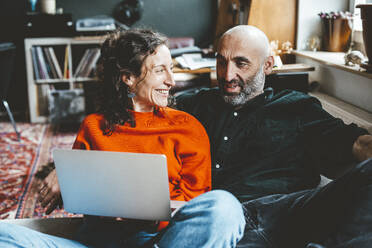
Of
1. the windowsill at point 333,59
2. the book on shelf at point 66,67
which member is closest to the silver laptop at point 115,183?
the windowsill at point 333,59

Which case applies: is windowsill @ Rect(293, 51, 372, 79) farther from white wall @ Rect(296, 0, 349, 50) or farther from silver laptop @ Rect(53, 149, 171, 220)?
silver laptop @ Rect(53, 149, 171, 220)

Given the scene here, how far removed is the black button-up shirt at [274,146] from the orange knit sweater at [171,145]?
0.14 meters

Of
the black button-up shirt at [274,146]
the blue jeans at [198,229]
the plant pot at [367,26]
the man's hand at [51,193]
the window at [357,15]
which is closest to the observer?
the blue jeans at [198,229]

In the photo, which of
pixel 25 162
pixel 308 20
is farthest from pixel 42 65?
pixel 308 20

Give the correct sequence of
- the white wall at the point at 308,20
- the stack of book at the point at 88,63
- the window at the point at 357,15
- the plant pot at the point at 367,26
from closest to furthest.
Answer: the plant pot at the point at 367,26, the window at the point at 357,15, the white wall at the point at 308,20, the stack of book at the point at 88,63

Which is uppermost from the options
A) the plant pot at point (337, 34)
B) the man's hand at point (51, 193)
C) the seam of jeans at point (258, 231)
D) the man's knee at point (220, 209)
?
the plant pot at point (337, 34)

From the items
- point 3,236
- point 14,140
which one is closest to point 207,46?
point 14,140

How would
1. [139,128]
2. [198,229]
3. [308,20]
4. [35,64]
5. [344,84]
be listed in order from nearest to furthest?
1. [198,229]
2. [139,128]
3. [344,84]
4. [308,20]
5. [35,64]

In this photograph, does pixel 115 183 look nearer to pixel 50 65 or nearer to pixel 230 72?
pixel 230 72

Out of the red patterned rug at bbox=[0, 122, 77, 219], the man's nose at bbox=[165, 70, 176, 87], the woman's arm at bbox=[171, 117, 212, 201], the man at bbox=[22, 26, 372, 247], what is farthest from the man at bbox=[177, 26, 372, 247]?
the red patterned rug at bbox=[0, 122, 77, 219]

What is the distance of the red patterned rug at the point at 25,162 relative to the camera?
2.50 metres

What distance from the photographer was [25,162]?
3.19 metres

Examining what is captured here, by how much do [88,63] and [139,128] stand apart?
2.92m

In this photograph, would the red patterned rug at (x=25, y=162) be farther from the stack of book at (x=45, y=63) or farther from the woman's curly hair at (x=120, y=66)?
the woman's curly hair at (x=120, y=66)
